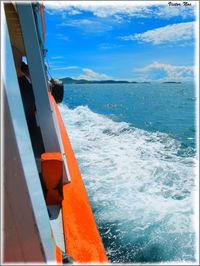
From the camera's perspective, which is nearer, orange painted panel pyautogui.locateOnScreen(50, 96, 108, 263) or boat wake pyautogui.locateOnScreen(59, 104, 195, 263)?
orange painted panel pyautogui.locateOnScreen(50, 96, 108, 263)

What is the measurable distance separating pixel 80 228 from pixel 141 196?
2853 mm

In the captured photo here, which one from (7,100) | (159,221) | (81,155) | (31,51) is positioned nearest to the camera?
(7,100)

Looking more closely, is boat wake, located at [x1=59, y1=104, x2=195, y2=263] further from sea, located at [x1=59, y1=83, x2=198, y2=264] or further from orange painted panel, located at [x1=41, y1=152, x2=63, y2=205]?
orange painted panel, located at [x1=41, y1=152, x2=63, y2=205]

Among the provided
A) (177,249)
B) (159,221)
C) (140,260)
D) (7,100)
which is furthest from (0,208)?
(159,221)

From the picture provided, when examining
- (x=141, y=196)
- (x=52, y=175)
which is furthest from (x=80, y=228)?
(x=141, y=196)

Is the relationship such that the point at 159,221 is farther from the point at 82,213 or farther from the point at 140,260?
the point at 82,213

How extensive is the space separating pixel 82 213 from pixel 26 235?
175 centimetres

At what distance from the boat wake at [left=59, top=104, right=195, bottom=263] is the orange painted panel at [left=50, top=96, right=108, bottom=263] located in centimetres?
Result: 102

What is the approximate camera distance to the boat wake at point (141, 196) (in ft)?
11.9

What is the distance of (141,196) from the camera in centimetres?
507

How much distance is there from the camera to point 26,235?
93cm

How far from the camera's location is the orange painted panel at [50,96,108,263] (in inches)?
79.4

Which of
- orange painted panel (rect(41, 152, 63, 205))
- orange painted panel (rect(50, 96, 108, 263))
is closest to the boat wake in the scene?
orange painted panel (rect(50, 96, 108, 263))

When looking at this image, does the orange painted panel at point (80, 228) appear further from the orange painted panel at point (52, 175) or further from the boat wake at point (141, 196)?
the boat wake at point (141, 196)
